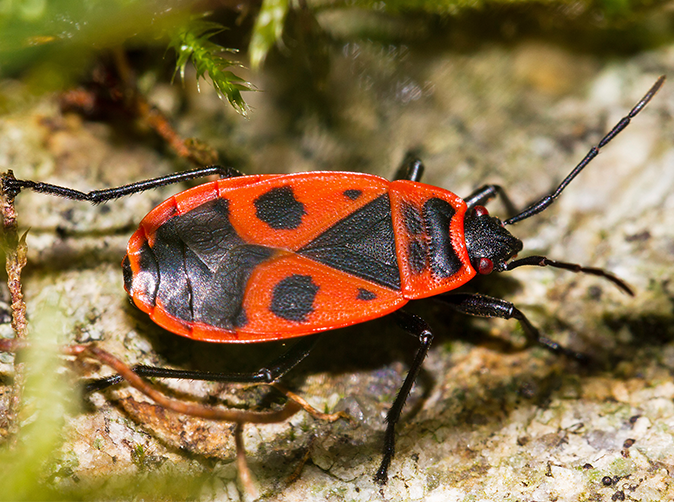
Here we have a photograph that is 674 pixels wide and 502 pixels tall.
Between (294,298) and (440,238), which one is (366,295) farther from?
(440,238)

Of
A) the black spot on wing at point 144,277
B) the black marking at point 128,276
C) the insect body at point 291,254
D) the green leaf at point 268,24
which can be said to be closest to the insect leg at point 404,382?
the insect body at point 291,254

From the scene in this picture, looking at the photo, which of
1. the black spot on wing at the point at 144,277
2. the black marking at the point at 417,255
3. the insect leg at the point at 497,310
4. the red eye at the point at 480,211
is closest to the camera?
the black spot on wing at the point at 144,277

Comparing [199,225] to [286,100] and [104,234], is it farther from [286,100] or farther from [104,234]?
[286,100]

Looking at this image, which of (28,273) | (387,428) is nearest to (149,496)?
(387,428)

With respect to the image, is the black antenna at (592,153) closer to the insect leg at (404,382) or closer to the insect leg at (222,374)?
the insect leg at (404,382)

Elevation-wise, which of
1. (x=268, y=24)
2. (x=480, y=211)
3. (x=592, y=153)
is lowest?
(x=480, y=211)

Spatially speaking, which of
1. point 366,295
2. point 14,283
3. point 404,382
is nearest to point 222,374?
point 366,295
